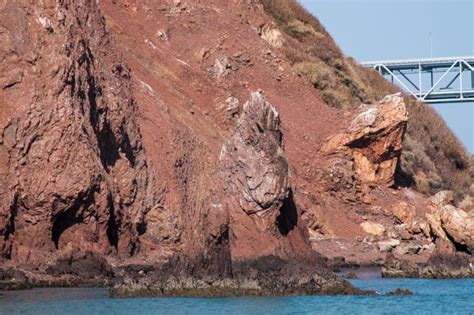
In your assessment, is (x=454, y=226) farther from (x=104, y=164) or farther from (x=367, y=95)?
(x=367, y=95)

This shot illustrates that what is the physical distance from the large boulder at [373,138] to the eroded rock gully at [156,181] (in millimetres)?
154

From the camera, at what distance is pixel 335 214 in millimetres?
61781

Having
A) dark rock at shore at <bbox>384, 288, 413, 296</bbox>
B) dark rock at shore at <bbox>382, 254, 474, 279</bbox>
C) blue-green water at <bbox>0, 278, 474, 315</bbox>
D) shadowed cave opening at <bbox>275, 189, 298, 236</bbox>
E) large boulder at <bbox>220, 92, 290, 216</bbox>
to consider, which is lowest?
blue-green water at <bbox>0, 278, 474, 315</bbox>

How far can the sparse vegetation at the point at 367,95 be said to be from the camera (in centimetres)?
7206

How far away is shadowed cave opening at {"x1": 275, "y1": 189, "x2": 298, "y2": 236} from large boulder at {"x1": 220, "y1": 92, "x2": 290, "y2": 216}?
47 cm

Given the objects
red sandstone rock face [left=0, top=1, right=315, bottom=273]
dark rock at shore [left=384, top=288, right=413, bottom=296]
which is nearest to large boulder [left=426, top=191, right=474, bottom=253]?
red sandstone rock face [left=0, top=1, right=315, bottom=273]

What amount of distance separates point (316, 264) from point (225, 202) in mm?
3920

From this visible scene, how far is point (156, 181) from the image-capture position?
162 feet

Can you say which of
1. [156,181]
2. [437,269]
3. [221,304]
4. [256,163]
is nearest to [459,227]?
[437,269]

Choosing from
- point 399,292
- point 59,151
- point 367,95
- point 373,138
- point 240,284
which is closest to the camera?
point 240,284

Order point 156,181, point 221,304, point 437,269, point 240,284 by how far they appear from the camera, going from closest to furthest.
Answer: point 221,304 < point 240,284 < point 437,269 < point 156,181

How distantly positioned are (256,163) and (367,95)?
32741 millimetres

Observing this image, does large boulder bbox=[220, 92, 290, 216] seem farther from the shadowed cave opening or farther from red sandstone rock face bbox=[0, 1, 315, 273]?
the shadowed cave opening

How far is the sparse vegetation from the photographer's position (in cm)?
7206
